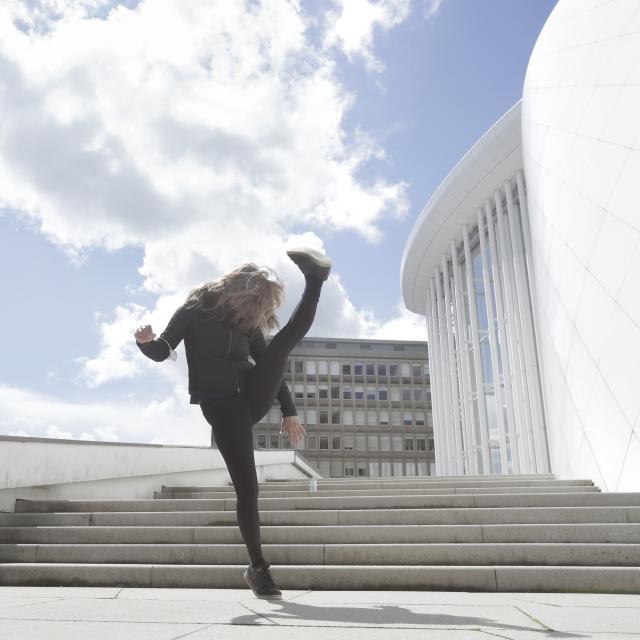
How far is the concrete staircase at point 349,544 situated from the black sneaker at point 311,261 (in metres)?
1.69

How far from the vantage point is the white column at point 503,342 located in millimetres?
19656

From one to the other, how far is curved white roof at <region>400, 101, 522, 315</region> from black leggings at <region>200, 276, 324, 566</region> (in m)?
17.5

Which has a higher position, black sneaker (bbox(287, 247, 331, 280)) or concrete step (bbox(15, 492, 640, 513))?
black sneaker (bbox(287, 247, 331, 280))

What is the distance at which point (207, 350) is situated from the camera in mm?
3342

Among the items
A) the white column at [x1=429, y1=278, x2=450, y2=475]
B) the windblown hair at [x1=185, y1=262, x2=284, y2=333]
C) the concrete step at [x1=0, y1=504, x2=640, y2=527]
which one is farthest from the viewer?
the white column at [x1=429, y1=278, x2=450, y2=475]

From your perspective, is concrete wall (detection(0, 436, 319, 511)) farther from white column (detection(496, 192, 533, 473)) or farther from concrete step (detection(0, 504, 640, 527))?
white column (detection(496, 192, 533, 473))

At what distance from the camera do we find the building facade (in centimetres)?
6819

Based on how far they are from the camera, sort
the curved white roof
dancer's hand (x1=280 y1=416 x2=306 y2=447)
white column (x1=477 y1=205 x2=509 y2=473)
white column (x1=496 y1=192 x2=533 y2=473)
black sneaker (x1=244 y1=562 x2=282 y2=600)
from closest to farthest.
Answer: black sneaker (x1=244 y1=562 x2=282 y2=600) → dancer's hand (x1=280 y1=416 x2=306 y2=447) → white column (x1=496 y1=192 x2=533 y2=473) → the curved white roof → white column (x1=477 y1=205 x2=509 y2=473)

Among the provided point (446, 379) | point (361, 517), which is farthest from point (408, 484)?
point (446, 379)

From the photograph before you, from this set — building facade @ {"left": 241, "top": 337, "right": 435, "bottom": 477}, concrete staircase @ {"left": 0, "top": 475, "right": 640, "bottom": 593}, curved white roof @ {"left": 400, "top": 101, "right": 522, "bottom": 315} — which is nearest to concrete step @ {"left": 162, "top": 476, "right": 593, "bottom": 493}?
concrete staircase @ {"left": 0, "top": 475, "right": 640, "bottom": 593}

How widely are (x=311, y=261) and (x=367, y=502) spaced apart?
10.5 feet

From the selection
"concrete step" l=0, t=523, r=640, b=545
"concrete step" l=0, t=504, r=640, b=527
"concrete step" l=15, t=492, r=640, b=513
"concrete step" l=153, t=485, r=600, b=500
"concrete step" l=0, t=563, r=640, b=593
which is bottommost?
"concrete step" l=0, t=563, r=640, b=593

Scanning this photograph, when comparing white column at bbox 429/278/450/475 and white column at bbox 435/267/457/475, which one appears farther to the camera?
white column at bbox 429/278/450/475

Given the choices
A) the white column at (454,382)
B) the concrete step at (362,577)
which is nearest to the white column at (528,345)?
the white column at (454,382)
